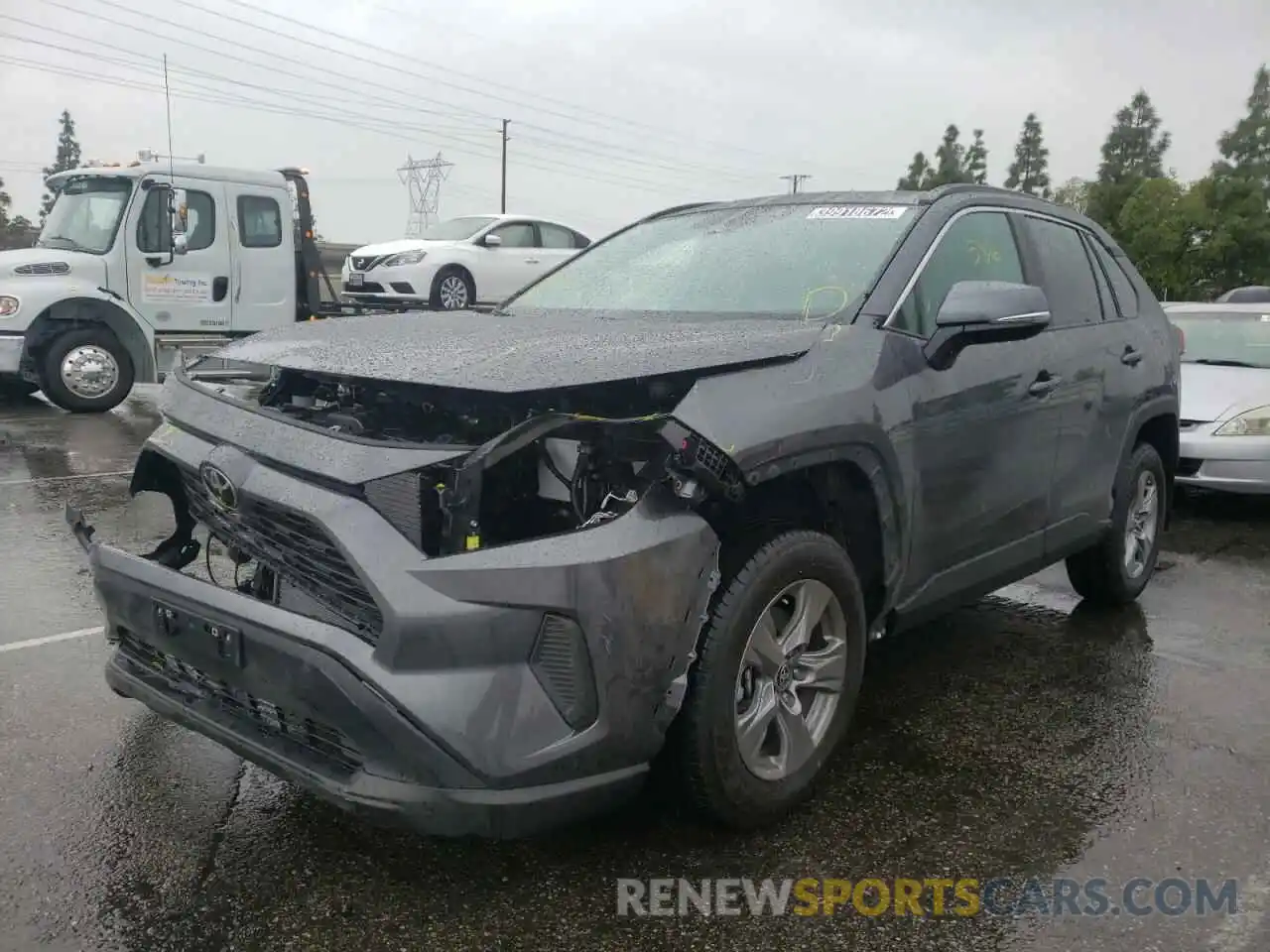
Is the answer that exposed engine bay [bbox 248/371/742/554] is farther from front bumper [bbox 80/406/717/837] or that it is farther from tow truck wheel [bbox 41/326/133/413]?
tow truck wheel [bbox 41/326/133/413]

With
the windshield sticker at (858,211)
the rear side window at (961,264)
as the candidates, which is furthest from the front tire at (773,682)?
the windshield sticker at (858,211)

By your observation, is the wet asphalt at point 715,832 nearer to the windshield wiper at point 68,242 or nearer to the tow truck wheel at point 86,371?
the tow truck wheel at point 86,371

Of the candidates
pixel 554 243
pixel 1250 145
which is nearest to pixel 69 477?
pixel 554 243

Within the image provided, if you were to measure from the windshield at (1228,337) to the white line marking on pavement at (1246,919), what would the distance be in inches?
258

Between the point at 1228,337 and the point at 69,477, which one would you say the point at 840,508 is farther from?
the point at 1228,337

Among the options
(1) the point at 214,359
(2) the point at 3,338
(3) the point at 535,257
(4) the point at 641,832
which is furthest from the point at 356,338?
(3) the point at 535,257

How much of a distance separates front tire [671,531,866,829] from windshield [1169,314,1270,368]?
6.59 metres

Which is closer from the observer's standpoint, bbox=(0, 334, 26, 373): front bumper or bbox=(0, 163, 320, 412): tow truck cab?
bbox=(0, 334, 26, 373): front bumper

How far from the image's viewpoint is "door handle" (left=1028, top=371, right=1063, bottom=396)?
3.94 meters

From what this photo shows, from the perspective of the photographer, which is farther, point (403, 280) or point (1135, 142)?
point (1135, 142)

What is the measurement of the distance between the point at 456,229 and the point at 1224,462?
37.5 feet

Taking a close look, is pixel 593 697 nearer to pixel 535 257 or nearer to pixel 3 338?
pixel 3 338

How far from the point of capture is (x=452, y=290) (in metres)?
15.3

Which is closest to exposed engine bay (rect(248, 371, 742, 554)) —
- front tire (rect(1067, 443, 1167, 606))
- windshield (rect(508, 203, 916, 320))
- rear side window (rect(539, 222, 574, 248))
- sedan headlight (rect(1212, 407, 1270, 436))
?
windshield (rect(508, 203, 916, 320))
